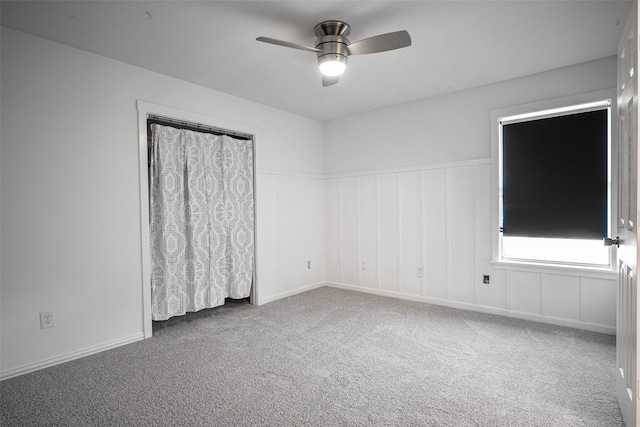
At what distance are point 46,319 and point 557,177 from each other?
4.62m

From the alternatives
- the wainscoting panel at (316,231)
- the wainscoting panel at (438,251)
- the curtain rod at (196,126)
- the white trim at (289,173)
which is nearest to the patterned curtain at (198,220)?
the curtain rod at (196,126)

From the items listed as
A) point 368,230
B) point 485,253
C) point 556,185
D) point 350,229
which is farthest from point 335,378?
point 556,185

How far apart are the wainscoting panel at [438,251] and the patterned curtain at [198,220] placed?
1.48 m

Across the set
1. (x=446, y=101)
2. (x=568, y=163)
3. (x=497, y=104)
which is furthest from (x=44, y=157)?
(x=568, y=163)

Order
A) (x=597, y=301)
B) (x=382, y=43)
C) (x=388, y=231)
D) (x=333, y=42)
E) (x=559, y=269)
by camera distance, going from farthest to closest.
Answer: (x=388, y=231), (x=559, y=269), (x=597, y=301), (x=333, y=42), (x=382, y=43)

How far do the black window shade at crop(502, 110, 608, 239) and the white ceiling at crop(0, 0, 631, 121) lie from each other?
600 millimetres

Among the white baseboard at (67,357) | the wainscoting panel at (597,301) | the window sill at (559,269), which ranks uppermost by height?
the window sill at (559,269)

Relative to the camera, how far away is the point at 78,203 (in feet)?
8.82

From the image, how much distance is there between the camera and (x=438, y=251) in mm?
4012

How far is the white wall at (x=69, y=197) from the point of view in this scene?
94.1 inches

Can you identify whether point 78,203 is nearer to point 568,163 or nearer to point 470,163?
point 470,163

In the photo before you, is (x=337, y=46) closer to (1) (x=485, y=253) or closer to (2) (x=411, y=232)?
(2) (x=411, y=232)

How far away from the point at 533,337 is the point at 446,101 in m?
2.64

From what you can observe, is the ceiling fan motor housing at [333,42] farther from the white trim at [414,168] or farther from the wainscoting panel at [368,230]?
the wainscoting panel at [368,230]
